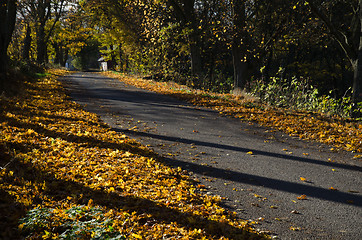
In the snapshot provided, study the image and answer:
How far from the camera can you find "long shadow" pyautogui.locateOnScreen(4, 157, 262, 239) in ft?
10.8

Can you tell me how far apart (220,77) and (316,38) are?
6.26 metres

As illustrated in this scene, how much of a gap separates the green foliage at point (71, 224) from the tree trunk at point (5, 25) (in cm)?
1155

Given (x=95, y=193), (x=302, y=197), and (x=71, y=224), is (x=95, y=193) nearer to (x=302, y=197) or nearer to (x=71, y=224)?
(x=71, y=224)

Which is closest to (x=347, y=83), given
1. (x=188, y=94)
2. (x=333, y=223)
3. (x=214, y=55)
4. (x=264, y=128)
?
(x=214, y=55)

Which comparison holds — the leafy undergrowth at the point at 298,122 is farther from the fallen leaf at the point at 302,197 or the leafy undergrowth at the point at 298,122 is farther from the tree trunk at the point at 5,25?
the tree trunk at the point at 5,25

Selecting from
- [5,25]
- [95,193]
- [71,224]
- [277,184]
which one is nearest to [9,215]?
[71,224]

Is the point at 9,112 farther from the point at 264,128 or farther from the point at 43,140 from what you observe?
the point at 264,128

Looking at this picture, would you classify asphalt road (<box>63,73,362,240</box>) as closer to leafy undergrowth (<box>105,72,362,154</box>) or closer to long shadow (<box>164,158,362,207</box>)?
long shadow (<box>164,158,362,207</box>)

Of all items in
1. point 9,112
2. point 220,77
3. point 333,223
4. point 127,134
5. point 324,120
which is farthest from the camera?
point 220,77

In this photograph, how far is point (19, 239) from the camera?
8.95ft

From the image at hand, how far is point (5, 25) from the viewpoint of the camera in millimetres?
11797

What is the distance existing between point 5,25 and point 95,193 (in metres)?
11.5

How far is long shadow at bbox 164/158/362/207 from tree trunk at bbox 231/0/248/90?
30.4 feet

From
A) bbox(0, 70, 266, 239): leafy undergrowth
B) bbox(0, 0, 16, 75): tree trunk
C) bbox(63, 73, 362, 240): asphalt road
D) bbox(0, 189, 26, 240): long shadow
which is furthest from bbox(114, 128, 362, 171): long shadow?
bbox(0, 0, 16, 75): tree trunk
